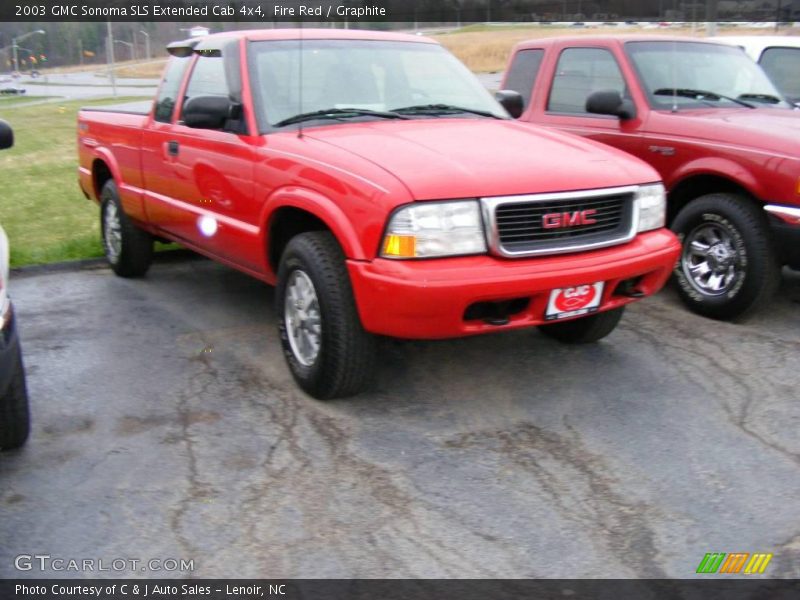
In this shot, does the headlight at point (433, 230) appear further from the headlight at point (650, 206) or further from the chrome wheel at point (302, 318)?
the headlight at point (650, 206)

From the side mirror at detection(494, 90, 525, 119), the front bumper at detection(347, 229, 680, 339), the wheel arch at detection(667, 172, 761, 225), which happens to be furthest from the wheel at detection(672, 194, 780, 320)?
the front bumper at detection(347, 229, 680, 339)

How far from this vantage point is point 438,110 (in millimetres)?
4730

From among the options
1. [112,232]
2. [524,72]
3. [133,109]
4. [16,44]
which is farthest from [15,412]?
[16,44]

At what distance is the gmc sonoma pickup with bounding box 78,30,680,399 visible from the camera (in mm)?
3482

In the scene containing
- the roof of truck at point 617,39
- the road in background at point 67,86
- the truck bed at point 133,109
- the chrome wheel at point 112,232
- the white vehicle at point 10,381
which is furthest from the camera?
the road in background at point 67,86

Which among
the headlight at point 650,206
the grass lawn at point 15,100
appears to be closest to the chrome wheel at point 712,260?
the headlight at point 650,206

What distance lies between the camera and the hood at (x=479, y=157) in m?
3.55

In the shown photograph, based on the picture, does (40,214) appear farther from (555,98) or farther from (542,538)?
(542,538)

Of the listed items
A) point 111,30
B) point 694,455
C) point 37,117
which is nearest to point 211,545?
point 694,455

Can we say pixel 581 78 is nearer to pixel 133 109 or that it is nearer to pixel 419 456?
pixel 133 109

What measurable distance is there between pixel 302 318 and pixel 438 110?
1.57 meters

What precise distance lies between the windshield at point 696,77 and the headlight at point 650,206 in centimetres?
192

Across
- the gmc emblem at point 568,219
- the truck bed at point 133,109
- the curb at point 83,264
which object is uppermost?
the truck bed at point 133,109

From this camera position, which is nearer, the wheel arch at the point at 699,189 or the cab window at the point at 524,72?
the wheel arch at the point at 699,189
